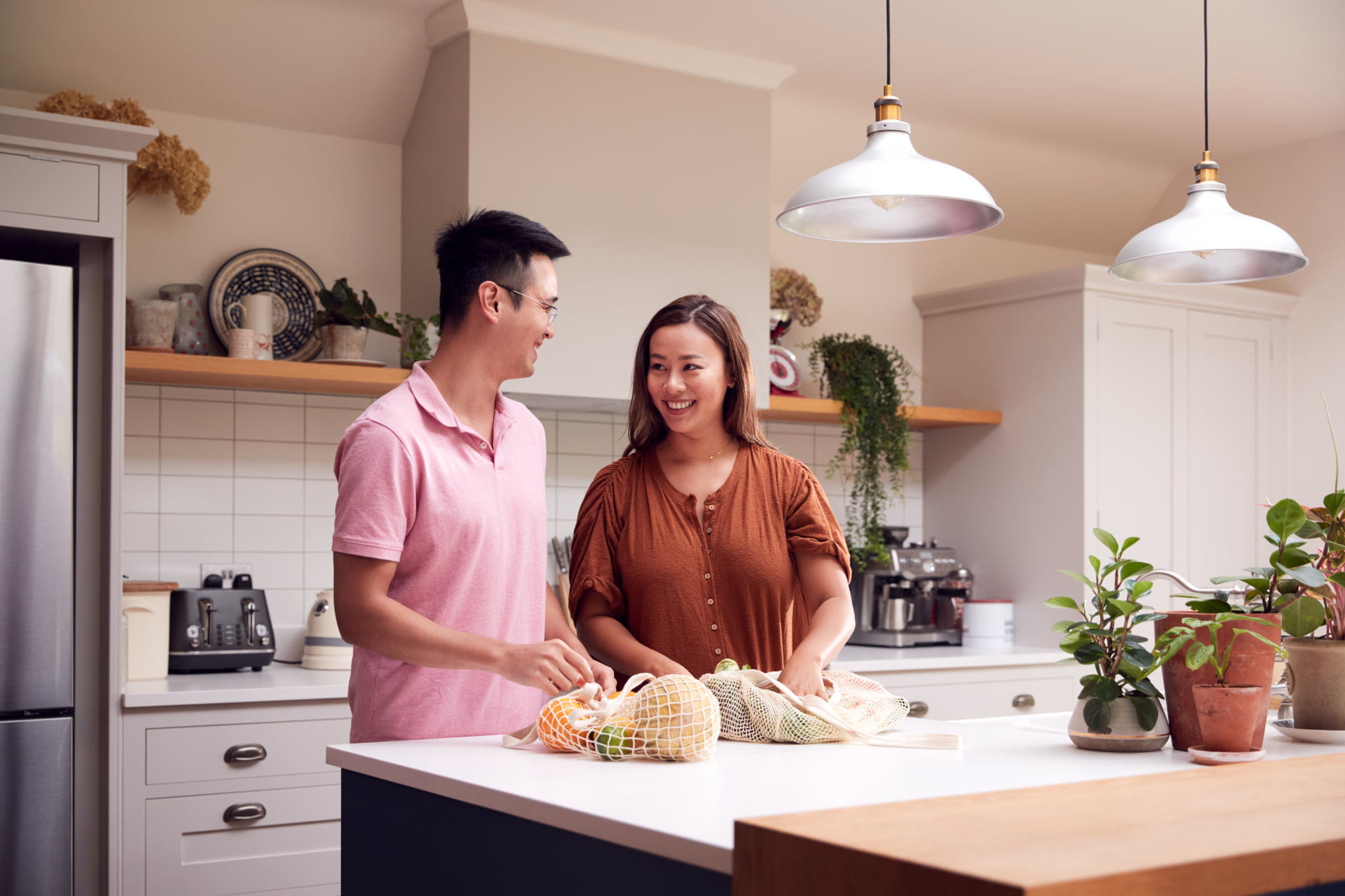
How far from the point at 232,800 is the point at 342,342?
3.84 ft

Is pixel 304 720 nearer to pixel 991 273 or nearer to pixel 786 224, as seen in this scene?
pixel 786 224

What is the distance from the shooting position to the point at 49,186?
2.72m

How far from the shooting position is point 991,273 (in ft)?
16.3

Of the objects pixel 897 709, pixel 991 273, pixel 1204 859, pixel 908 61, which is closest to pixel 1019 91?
pixel 908 61

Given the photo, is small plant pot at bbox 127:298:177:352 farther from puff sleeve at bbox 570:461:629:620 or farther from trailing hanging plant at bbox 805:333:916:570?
trailing hanging plant at bbox 805:333:916:570

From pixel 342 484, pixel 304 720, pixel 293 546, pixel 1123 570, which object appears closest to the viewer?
pixel 1123 570

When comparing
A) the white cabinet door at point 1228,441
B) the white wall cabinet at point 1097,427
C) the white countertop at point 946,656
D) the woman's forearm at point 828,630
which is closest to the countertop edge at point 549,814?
the woman's forearm at point 828,630

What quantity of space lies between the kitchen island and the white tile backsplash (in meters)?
1.96

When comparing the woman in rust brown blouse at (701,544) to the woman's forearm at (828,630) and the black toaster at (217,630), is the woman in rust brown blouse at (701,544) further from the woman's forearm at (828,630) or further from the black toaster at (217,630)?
the black toaster at (217,630)

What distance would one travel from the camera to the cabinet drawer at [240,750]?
279cm

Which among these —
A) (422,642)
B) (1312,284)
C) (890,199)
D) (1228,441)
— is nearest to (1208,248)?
(890,199)

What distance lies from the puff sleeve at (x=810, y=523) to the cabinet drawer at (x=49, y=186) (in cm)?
172

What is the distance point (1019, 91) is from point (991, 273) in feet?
3.33

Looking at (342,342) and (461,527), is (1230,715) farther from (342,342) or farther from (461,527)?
(342,342)
